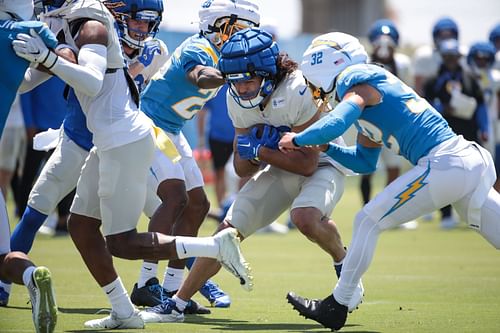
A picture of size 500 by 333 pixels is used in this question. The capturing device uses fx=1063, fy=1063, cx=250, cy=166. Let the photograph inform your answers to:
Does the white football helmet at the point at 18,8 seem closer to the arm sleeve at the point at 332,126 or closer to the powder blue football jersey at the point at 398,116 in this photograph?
the arm sleeve at the point at 332,126

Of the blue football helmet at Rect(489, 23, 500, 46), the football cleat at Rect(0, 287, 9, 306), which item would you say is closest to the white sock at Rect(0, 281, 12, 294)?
the football cleat at Rect(0, 287, 9, 306)

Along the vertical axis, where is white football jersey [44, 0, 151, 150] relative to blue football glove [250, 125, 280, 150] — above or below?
above

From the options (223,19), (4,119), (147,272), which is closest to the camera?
(4,119)

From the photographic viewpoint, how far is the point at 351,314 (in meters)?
7.32

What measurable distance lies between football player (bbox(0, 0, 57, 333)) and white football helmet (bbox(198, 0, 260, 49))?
6.28 feet

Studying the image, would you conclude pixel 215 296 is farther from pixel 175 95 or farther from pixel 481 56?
pixel 481 56

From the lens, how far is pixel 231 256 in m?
6.27

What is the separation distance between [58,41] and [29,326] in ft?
5.77

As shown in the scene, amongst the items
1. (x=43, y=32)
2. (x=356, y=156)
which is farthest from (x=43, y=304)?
(x=356, y=156)

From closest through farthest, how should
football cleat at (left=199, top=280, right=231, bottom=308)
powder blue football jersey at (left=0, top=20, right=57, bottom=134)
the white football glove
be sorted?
1. the white football glove
2. powder blue football jersey at (left=0, top=20, right=57, bottom=134)
3. football cleat at (left=199, top=280, right=231, bottom=308)

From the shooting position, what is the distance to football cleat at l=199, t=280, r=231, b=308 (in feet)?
25.5

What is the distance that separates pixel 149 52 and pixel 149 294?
195 centimetres

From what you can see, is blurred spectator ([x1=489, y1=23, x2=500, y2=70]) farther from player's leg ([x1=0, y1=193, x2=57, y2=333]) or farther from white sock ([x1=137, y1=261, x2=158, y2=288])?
player's leg ([x1=0, y1=193, x2=57, y2=333])

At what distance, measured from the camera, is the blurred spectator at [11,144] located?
12109 mm
